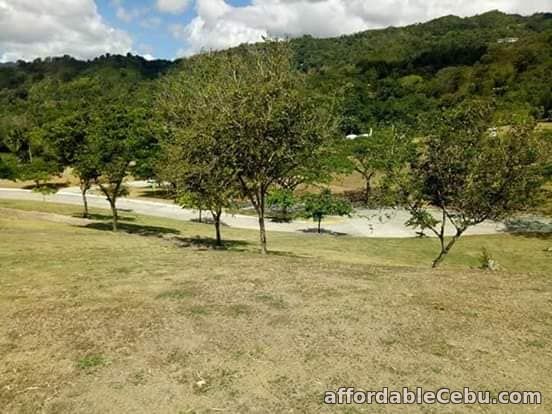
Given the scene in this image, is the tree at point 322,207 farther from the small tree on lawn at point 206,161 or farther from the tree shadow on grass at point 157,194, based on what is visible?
the tree shadow on grass at point 157,194

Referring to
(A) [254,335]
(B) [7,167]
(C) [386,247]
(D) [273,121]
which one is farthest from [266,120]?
(B) [7,167]

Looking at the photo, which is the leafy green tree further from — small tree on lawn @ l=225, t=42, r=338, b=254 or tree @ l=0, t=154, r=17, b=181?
tree @ l=0, t=154, r=17, b=181

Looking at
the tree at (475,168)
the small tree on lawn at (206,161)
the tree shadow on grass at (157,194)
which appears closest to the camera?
the small tree on lawn at (206,161)

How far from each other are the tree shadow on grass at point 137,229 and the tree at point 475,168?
21.5 metres

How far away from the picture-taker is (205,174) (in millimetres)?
24281

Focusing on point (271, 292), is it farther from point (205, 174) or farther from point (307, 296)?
point (205, 174)

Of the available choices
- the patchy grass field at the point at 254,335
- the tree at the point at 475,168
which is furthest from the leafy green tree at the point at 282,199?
the patchy grass field at the point at 254,335

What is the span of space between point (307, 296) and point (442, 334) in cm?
388

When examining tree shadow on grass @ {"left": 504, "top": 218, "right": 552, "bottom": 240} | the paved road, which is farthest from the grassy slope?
the paved road

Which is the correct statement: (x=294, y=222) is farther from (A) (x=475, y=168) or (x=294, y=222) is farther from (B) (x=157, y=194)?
(A) (x=475, y=168)

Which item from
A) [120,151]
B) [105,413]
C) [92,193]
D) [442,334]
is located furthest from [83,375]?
[92,193]

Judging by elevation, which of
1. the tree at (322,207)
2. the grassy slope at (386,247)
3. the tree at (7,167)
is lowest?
the grassy slope at (386,247)

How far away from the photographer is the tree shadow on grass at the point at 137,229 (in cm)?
3953

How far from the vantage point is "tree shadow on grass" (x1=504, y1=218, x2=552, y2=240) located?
155 ft
